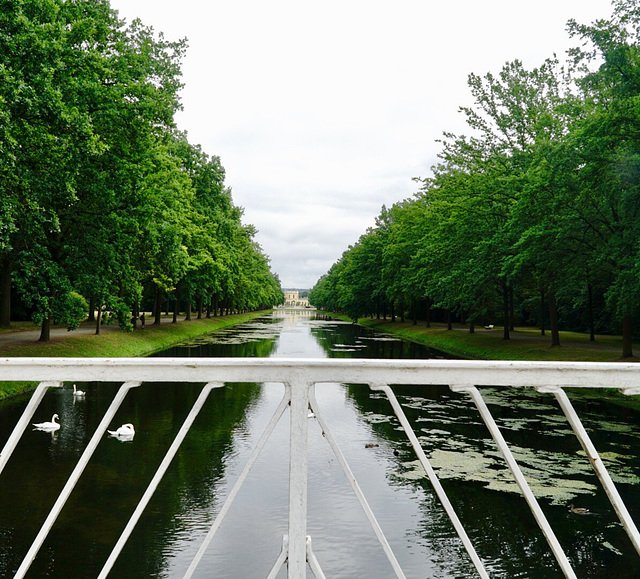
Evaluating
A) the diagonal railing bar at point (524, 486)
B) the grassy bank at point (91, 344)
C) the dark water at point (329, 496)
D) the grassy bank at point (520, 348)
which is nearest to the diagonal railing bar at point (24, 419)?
the diagonal railing bar at point (524, 486)

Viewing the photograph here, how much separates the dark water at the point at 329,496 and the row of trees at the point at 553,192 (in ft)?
26.0

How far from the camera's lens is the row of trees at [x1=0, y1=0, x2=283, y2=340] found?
1419 centimetres

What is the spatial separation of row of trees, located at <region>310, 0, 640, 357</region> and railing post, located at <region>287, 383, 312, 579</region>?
1706 cm

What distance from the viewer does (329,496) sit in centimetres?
828

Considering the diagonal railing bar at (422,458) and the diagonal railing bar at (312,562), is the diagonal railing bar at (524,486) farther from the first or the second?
the diagonal railing bar at (312,562)

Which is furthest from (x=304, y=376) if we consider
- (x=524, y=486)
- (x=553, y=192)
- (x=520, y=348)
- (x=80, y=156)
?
(x=520, y=348)

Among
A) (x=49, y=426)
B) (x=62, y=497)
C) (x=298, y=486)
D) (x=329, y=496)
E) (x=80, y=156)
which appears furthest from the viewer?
(x=80, y=156)

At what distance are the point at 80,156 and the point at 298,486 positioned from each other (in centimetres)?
1641

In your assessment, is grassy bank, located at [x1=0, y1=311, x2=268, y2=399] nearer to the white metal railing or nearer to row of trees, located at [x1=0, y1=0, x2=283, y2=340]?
row of trees, located at [x1=0, y1=0, x2=283, y2=340]

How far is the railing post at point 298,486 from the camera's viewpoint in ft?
7.64

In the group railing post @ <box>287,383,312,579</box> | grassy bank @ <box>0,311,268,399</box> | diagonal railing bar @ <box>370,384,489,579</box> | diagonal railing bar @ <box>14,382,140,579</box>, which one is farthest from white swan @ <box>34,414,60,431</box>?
diagonal railing bar @ <box>370,384,489,579</box>

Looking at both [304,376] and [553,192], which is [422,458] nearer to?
[304,376]

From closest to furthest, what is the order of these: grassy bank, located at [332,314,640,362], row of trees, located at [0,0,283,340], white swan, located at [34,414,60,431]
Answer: white swan, located at [34,414,60,431] < row of trees, located at [0,0,283,340] < grassy bank, located at [332,314,640,362]

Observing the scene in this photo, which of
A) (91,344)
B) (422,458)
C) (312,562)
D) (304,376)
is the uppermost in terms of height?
(304,376)
